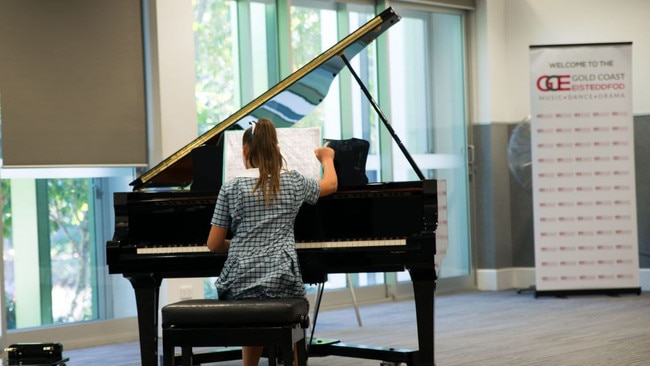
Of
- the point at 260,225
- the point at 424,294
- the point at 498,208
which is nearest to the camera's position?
the point at 260,225

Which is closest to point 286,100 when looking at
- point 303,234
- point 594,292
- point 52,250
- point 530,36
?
point 303,234

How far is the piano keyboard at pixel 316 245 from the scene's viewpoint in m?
4.31

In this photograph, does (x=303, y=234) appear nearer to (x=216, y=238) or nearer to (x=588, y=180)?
(x=216, y=238)

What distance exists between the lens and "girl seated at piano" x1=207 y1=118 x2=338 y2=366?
4059 mm

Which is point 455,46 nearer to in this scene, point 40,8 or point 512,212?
point 512,212

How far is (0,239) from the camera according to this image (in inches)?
238

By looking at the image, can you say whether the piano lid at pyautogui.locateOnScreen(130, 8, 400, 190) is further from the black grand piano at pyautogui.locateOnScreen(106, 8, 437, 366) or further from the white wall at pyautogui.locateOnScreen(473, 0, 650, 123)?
the white wall at pyautogui.locateOnScreen(473, 0, 650, 123)

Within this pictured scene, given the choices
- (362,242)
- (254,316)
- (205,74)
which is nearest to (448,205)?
(205,74)

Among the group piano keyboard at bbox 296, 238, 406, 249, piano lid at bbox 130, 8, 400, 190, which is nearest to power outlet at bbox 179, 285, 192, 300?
piano lid at bbox 130, 8, 400, 190

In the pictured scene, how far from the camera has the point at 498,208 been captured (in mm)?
9320

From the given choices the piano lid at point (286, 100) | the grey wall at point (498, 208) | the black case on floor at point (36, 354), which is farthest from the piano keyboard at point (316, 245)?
the grey wall at point (498, 208)

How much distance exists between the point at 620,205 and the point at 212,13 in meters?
3.66

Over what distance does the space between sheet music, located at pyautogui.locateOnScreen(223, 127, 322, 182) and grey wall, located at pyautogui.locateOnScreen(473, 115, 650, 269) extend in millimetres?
5062

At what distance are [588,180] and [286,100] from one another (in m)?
4.36
